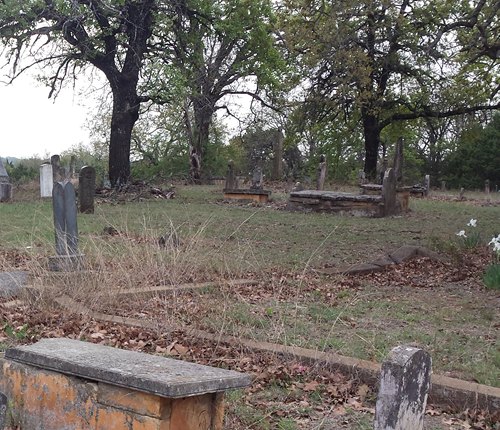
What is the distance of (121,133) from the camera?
24656mm

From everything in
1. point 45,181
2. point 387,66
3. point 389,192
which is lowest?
point 45,181

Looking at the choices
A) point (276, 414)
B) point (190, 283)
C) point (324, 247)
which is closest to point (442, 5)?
point (324, 247)

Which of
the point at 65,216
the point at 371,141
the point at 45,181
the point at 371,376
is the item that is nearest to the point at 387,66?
the point at 371,141

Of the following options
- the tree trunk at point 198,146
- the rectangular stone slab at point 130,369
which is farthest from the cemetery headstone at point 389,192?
the rectangular stone slab at point 130,369

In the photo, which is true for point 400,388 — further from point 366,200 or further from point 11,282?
point 366,200

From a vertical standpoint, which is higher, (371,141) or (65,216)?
(371,141)

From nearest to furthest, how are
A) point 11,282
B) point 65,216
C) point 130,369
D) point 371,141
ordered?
1. point 130,369
2. point 11,282
3. point 65,216
4. point 371,141

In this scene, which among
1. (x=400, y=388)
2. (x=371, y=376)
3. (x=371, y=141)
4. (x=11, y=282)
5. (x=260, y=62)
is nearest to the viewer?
(x=400, y=388)

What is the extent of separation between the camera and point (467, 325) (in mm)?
7160

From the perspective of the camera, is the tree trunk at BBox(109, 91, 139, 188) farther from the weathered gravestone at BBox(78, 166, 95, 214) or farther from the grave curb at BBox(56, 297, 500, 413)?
the grave curb at BBox(56, 297, 500, 413)

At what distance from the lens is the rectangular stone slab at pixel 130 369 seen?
354 centimetres

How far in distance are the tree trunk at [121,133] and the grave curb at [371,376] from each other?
60.4 ft

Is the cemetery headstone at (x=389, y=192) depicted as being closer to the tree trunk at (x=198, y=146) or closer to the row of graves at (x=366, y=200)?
the row of graves at (x=366, y=200)

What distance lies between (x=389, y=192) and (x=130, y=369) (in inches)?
648
